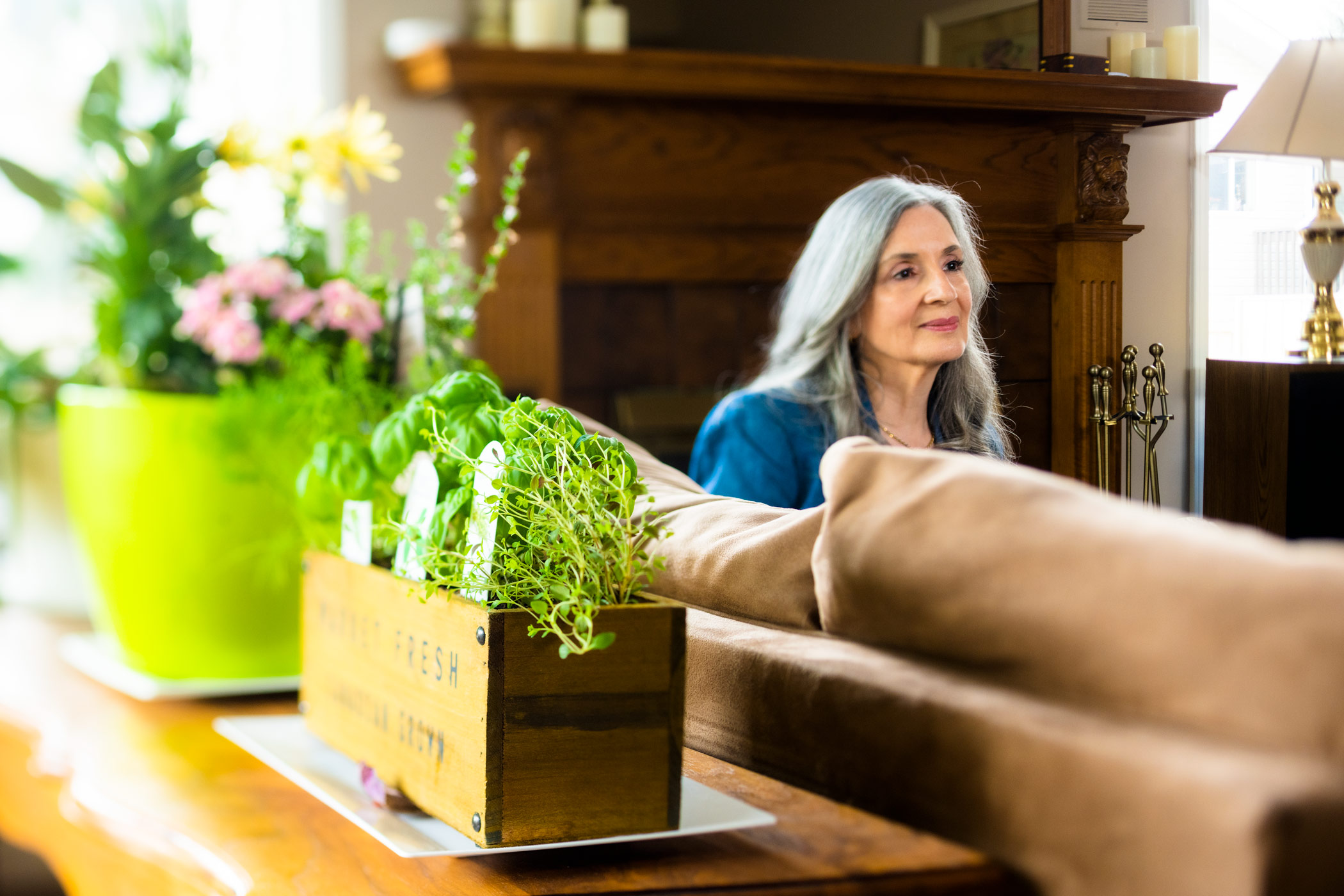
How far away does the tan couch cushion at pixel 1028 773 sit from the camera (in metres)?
0.44

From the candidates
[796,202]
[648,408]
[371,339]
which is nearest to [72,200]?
[371,339]

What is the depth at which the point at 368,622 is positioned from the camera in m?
0.78

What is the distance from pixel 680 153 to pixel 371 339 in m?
0.50

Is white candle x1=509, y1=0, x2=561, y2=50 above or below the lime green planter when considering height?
above

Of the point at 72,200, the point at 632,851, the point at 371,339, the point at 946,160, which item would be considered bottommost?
the point at 632,851

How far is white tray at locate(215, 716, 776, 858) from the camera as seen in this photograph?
24.4 inches

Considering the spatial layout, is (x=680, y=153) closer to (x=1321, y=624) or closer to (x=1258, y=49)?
(x=1258, y=49)

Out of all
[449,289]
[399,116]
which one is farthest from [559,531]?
[399,116]

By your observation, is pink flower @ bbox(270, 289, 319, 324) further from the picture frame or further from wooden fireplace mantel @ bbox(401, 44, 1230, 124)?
the picture frame

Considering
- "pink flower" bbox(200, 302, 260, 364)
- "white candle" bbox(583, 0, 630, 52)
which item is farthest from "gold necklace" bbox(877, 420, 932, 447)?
"white candle" bbox(583, 0, 630, 52)

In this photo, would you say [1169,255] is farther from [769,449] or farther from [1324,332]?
[769,449]

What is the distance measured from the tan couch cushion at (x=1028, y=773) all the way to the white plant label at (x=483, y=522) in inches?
6.2

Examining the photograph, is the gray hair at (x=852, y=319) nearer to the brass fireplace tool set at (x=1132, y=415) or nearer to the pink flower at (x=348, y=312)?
the brass fireplace tool set at (x=1132, y=415)

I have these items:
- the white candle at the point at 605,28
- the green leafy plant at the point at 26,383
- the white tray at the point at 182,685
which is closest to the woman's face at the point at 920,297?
the white tray at the point at 182,685
